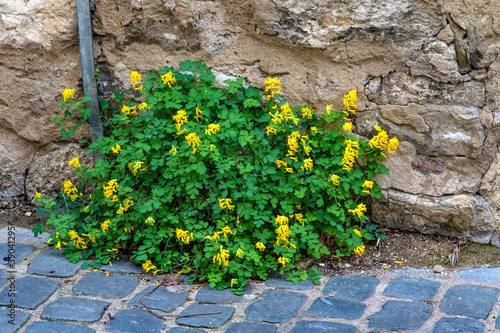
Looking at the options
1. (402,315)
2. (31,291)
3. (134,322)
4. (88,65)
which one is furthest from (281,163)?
(31,291)

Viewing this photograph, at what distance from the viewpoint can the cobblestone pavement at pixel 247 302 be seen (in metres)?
2.52

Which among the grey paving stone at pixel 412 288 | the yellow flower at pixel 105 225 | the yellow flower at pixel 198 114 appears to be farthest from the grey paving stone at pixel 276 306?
the yellow flower at pixel 198 114

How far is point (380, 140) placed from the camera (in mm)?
3107

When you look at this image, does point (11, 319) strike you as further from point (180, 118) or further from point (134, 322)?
point (180, 118)

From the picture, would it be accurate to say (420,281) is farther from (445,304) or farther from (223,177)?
(223,177)

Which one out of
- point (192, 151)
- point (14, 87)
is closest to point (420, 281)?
point (192, 151)

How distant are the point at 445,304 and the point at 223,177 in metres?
1.40

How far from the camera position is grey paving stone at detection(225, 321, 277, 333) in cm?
249

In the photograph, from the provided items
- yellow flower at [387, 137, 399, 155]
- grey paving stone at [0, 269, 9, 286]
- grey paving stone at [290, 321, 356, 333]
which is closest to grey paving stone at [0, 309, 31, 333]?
grey paving stone at [0, 269, 9, 286]

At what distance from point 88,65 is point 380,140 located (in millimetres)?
1938

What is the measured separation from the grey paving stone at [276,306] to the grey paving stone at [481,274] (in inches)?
36.8

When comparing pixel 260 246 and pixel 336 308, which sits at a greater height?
pixel 260 246

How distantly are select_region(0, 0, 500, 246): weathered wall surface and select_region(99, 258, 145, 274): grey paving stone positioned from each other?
98 cm

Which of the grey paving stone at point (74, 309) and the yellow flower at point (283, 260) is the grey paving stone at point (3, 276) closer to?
the grey paving stone at point (74, 309)
